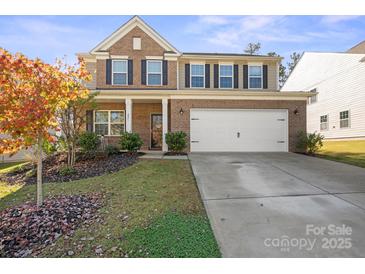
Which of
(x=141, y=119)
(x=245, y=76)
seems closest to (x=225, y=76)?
(x=245, y=76)

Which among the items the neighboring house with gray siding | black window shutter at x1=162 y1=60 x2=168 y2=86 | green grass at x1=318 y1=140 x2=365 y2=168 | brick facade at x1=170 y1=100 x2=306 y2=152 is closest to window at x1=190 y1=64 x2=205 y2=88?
black window shutter at x1=162 y1=60 x2=168 y2=86

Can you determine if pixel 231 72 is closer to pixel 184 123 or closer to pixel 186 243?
pixel 184 123

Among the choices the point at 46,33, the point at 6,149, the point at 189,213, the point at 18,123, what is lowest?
the point at 189,213

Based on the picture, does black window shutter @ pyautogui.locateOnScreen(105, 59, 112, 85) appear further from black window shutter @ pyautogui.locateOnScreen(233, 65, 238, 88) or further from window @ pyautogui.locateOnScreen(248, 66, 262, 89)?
window @ pyautogui.locateOnScreen(248, 66, 262, 89)

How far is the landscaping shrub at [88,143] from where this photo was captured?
10.5 m

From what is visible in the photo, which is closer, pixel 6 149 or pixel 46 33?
pixel 6 149

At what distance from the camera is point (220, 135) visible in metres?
12.8

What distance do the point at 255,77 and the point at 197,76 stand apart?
377 centimetres

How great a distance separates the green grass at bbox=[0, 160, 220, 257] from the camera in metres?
3.45

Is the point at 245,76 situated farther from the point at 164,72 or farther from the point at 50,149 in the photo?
the point at 50,149

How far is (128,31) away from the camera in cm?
1478
